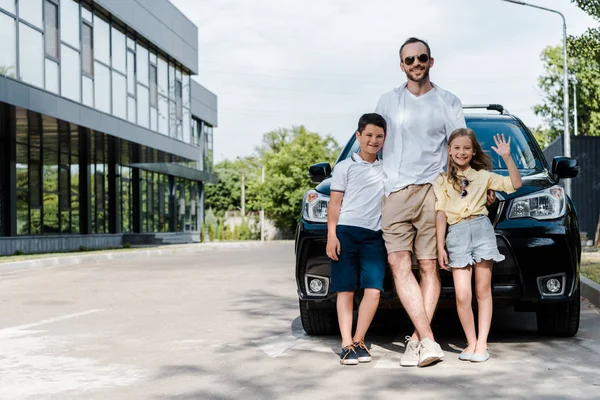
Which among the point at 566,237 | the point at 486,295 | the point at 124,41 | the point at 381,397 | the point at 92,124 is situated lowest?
the point at 381,397

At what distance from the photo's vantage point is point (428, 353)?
5.02 meters

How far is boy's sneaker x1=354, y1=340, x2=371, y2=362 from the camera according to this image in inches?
205

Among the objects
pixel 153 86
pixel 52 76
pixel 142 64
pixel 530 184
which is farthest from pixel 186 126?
pixel 530 184

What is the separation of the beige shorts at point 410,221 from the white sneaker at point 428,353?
0.54m

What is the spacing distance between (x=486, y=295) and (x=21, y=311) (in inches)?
210

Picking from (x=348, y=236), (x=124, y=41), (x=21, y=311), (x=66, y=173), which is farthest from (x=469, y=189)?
(x=124, y=41)

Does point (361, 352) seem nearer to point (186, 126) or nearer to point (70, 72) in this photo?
point (70, 72)

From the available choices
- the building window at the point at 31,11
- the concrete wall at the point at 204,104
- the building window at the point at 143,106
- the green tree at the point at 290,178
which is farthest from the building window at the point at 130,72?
the green tree at the point at 290,178

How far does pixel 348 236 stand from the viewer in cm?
525

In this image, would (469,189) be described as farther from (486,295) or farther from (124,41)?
(124,41)

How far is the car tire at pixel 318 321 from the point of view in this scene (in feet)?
20.4

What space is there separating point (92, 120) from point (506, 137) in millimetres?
18903

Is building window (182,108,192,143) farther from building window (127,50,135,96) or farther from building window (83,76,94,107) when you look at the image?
building window (83,76,94,107)

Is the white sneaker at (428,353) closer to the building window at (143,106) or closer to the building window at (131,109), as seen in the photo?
the building window at (131,109)
